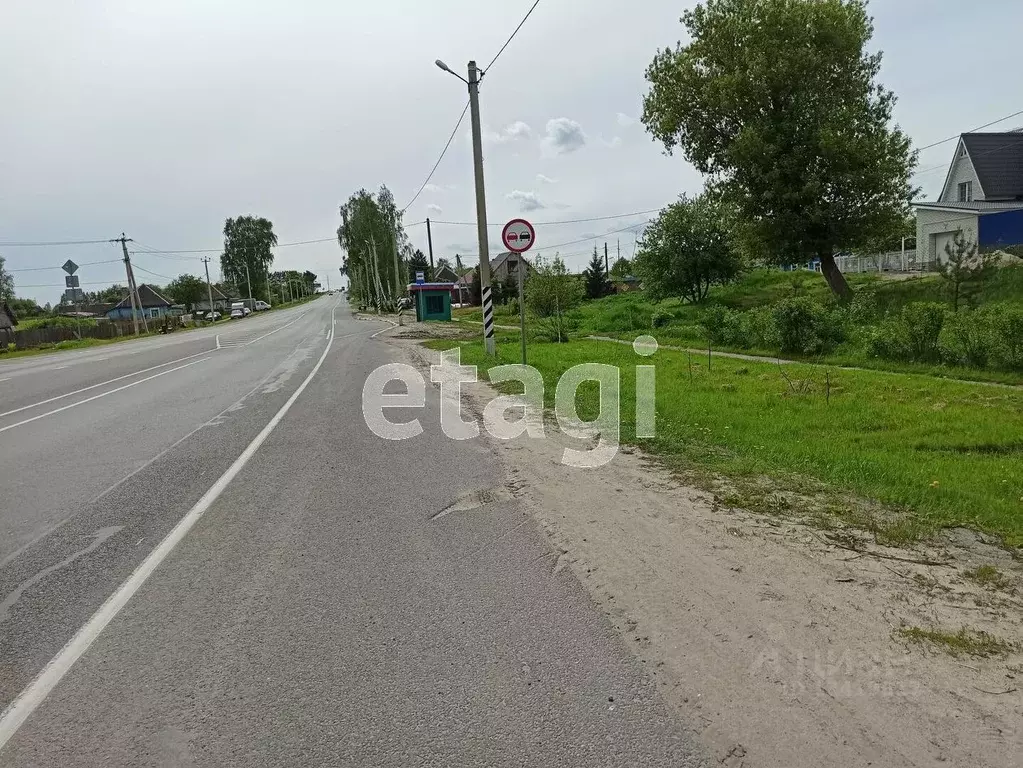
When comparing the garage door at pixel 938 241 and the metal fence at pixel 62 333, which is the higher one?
the garage door at pixel 938 241

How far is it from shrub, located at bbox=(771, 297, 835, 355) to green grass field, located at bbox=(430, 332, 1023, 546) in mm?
3254

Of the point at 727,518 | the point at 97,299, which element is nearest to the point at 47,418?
the point at 727,518

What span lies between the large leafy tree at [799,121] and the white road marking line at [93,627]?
23774 millimetres

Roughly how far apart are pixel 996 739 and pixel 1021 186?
43.7 metres

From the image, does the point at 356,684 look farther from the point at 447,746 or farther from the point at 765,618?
the point at 765,618

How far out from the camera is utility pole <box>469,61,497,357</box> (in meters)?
17.7

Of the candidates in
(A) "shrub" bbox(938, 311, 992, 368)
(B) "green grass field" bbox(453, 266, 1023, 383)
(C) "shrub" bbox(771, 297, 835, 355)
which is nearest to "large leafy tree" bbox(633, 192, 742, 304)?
(B) "green grass field" bbox(453, 266, 1023, 383)

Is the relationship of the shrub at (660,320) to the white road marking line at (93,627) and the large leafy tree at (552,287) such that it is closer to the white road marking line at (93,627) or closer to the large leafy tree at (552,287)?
the large leafy tree at (552,287)

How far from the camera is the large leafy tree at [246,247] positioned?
109 meters

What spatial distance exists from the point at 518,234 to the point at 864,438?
837cm

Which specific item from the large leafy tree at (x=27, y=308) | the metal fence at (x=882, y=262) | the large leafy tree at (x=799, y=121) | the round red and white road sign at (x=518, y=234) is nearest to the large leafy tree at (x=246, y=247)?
the large leafy tree at (x=27, y=308)

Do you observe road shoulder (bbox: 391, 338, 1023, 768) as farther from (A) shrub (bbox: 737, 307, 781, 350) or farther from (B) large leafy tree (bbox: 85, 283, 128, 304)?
(B) large leafy tree (bbox: 85, 283, 128, 304)

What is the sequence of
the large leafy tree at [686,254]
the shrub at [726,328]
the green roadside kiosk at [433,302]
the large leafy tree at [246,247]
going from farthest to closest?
the large leafy tree at [246,247] → the green roadside kiosk at [433,302] → the large leafy tree at [686,254] → the shrub at [726,328]

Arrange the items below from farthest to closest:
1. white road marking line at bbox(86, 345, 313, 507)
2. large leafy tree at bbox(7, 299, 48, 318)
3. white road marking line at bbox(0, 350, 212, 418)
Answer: large leafy tree at bbox(7, 299, 48, 318) < white road marking line at bbox(0, 350, 212, 418) < white road marking line at bbox(86, 345, 313, 507)
